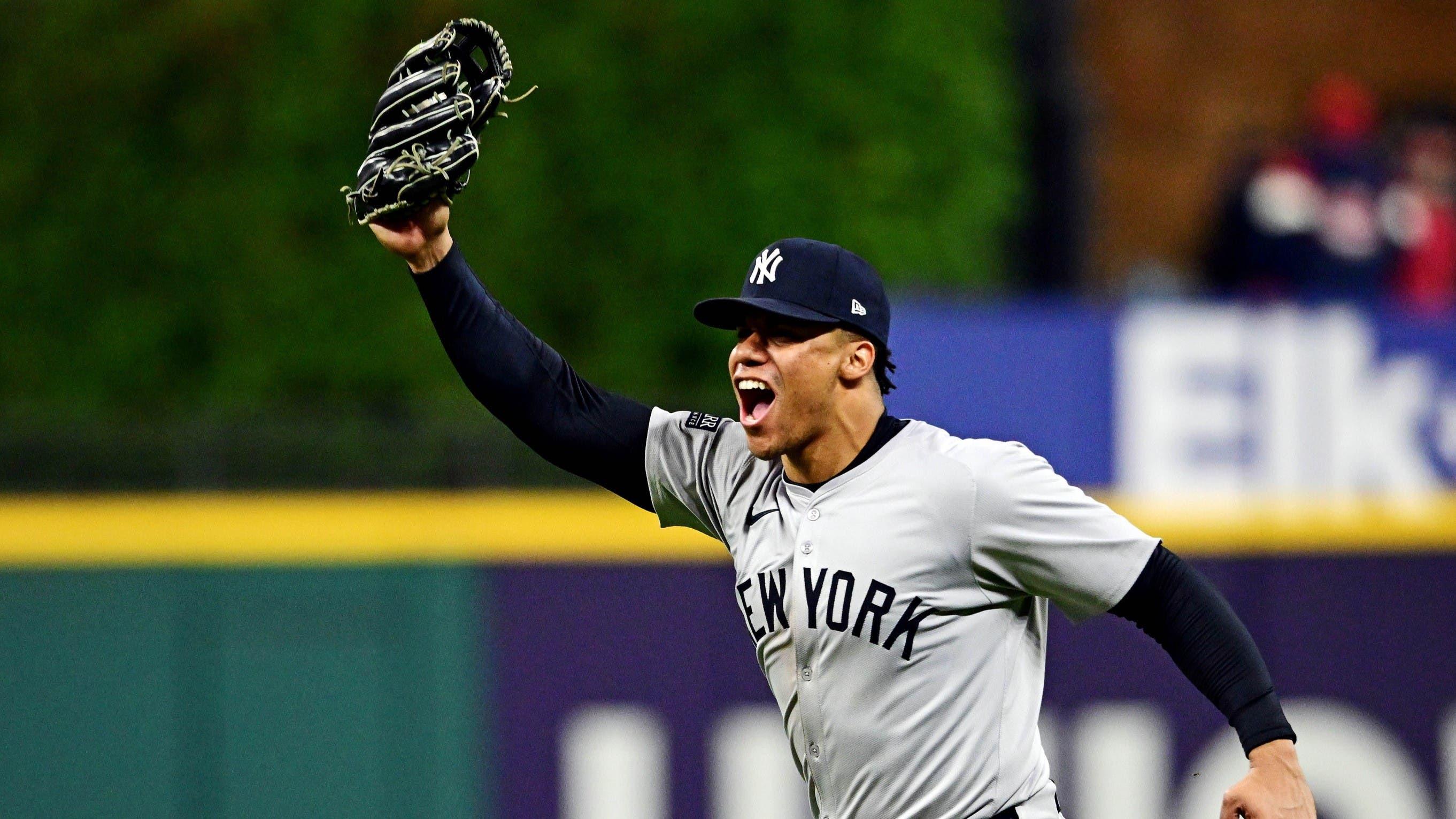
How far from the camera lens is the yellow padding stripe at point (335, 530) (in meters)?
6.39

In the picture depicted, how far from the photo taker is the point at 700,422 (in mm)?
3535

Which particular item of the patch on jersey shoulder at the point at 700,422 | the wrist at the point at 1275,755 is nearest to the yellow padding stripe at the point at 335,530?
the patch on jersey shoulder at the point at 700,422

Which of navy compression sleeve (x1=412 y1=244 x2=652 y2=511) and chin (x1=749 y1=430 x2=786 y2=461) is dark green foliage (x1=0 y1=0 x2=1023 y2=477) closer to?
navy compression sleeve (x1=412 y1=244 x2=652 y2=511)

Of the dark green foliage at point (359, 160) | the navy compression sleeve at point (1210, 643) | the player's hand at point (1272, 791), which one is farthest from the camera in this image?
the dark green foliage at point (359, 160)

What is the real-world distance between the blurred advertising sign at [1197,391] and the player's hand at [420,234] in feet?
9.51

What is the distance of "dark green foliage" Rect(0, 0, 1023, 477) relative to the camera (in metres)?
7.91

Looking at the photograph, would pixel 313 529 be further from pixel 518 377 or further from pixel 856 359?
pixel 856 359

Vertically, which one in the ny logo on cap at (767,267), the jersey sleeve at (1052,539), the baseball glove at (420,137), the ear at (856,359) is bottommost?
the jersey sleeve at (1052,539)

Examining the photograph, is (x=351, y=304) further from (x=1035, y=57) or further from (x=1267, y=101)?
(x=1267, y=101)

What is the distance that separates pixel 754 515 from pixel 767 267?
458mm

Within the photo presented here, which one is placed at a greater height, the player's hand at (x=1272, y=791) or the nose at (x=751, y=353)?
the nose at (x=751, y=353)

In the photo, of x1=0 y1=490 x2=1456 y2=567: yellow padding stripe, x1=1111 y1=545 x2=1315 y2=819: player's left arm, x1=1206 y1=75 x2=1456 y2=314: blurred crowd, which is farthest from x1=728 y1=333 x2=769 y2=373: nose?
x1=1206 y1=75 x2=1456 y2=314: blurred crowd

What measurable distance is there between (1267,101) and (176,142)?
5708mm

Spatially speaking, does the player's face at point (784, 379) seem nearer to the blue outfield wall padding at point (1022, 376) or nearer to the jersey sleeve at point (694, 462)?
the jersey sleeve at point (694, 462)
